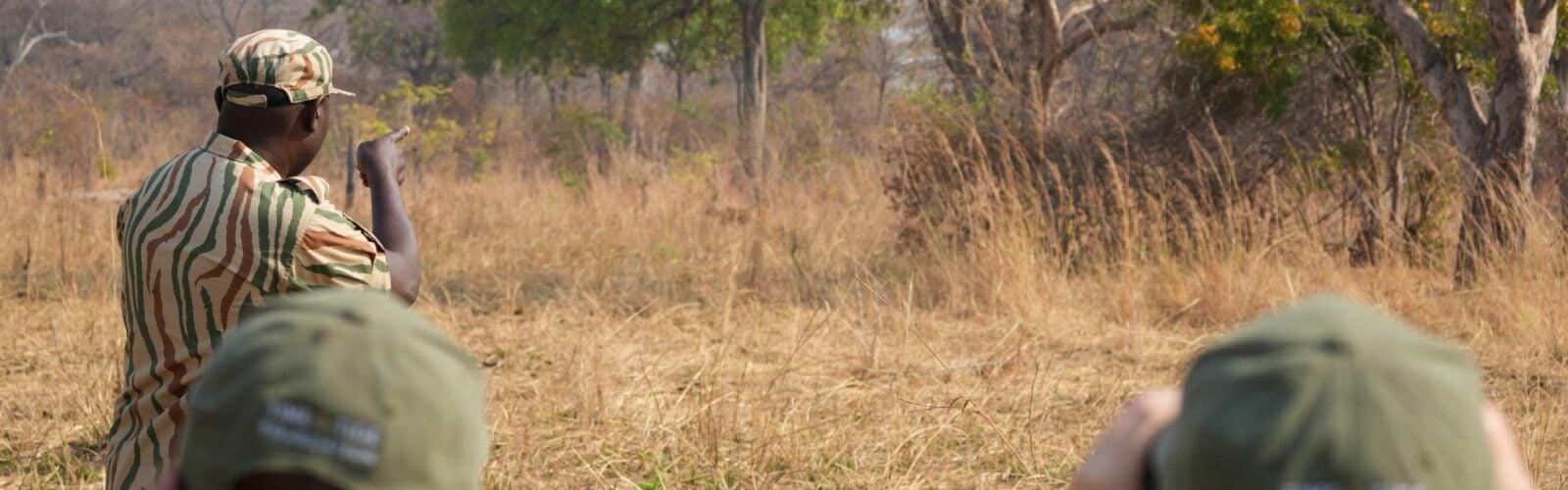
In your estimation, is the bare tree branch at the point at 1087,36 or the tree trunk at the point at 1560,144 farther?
the bare tree branch at the point at 1087,36

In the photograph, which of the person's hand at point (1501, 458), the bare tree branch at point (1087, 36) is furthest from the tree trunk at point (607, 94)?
the person's hand at point (1501, 458)

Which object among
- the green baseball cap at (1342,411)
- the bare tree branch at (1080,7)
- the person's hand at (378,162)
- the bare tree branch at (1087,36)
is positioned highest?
the green baseball cap at (1342,411)

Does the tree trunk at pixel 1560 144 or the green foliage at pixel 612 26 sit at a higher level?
the tree trunk at pixel 1560 144

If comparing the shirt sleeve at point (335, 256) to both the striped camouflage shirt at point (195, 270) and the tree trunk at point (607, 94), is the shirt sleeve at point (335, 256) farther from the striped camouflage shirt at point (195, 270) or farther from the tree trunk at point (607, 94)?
the tree trunk at point (607, 94)

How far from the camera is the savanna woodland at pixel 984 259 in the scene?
423 cm

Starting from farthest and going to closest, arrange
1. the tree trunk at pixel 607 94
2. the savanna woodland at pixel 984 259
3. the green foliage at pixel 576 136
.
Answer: the tree trunk at pixel 607 94 → the green foliage at pixel 576 136 → the savanna woodland at pixel 984 259

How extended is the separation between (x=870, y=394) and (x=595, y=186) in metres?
6.62

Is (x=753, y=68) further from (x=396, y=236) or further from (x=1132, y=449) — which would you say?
(x=1132, y=449)

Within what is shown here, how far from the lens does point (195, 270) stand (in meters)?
2.19

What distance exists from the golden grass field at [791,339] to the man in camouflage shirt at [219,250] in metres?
1.44

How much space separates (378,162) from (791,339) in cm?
342

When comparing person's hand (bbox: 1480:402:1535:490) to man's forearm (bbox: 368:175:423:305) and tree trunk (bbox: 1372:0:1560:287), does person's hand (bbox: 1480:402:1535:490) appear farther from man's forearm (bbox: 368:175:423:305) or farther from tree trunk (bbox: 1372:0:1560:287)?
tree trunk (bbox: 1372:0:1560:287)

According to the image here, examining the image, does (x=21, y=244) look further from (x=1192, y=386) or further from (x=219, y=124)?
(x=1192, y=386)

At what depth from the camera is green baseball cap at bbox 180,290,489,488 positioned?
1.02 meters
